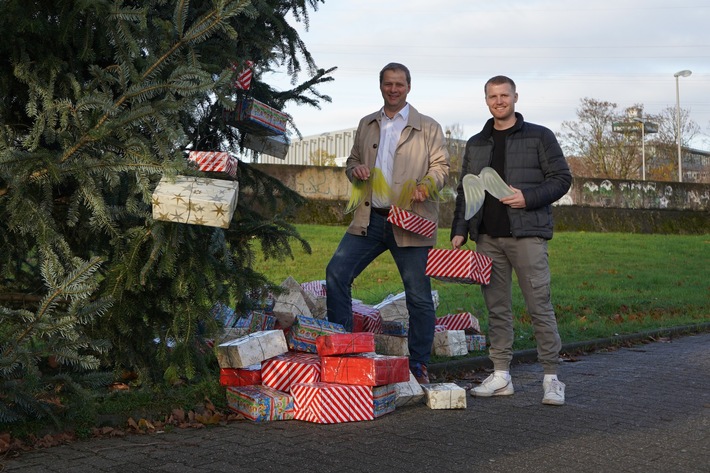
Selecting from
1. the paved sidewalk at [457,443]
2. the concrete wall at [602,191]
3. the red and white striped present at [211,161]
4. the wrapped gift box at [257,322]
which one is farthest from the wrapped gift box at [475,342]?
the concrete wall at [602,191]

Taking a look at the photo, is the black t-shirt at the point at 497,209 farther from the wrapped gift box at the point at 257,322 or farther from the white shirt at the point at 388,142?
the wrapped gift box at the point at 257,322

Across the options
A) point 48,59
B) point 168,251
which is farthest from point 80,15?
point 168,251

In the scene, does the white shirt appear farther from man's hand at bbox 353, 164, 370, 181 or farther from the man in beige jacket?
man's hand at bbox 353, 164, 370, 181

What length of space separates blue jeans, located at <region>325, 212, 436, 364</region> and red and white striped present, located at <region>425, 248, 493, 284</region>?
28cm

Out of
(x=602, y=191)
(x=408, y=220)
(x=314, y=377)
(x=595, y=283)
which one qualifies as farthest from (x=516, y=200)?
(x=602, y=191)

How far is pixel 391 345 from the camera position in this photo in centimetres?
729

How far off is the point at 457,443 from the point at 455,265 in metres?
1.62

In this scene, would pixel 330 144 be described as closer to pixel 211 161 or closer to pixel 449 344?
pixel 449 344

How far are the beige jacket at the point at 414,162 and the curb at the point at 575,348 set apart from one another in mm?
1389

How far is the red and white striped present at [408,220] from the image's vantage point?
6.63m

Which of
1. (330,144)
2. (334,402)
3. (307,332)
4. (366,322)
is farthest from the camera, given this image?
(330,144)

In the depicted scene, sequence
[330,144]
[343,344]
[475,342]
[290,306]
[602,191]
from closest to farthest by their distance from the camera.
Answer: [343,344]
[290,306]
[475,342]
[602,191]
[330,144]

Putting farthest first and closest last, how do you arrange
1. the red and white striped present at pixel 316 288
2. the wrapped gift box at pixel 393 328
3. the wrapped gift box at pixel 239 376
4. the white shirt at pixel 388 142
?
the red and white striped present at pixel 316 288, the wrapped gift box at pixel 393 328, the white shirt at pixel 388 142, the wrapped gift box at pixel 239 376

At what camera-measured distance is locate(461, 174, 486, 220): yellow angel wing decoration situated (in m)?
6.71
